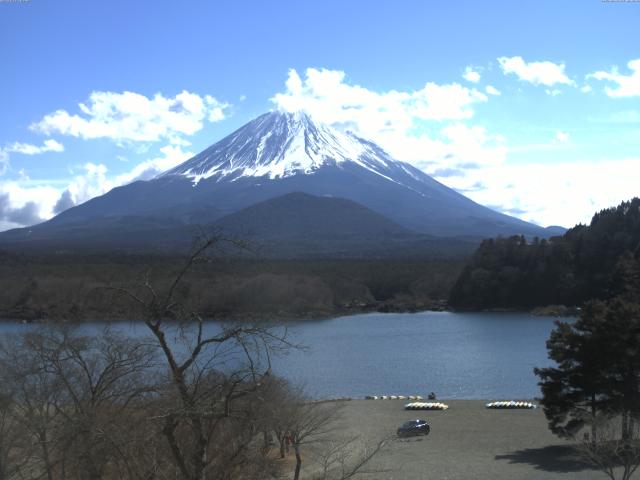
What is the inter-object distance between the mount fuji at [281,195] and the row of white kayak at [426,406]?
70342mm

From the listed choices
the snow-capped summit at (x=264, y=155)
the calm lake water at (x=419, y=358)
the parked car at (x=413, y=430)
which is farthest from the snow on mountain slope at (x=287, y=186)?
the parked car at (x=413, y=430)

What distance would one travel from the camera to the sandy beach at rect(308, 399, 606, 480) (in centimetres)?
1254

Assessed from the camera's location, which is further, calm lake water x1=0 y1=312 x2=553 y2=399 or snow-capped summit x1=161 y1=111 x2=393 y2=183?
snow-capped summit x1=161 y1=111 x2=393 y2=183

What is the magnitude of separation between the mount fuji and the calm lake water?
51.5 metres

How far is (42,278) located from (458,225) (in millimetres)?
78595

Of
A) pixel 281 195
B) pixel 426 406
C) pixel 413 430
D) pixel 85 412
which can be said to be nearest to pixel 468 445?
pixel 413 430

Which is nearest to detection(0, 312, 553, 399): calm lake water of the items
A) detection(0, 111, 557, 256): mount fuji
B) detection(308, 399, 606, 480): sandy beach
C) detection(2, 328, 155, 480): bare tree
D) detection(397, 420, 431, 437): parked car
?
detection(308, 399, 606, 480): sandy beach

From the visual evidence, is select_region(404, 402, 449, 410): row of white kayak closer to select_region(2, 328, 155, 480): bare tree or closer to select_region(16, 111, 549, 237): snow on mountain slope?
select_region(2, 328, 155, 480): bare tree

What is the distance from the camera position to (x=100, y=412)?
6168 mm

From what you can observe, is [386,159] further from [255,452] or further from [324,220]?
[255,452]

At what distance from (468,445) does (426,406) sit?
458 cm

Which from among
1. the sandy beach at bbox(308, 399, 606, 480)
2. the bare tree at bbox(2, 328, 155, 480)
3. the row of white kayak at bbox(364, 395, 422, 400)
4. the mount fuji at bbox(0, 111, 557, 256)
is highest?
the mount fuji at bbox(0, 111, 557, 256)

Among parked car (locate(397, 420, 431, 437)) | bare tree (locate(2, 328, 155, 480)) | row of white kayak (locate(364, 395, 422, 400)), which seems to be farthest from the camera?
row of white kayak (locate(364, 395, 422, 400))

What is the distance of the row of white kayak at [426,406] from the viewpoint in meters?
19.6
